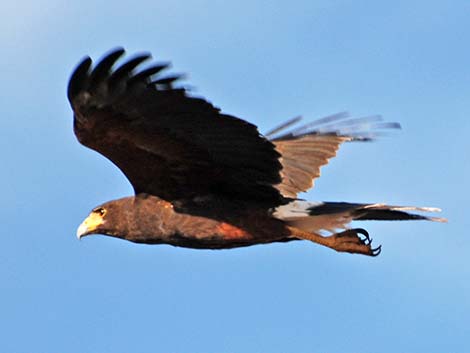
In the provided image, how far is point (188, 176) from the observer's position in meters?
11.2

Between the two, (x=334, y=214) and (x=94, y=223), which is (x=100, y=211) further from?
(x=334, y=214)

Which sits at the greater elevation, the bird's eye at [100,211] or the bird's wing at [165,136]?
the bird's wing at [165,136]

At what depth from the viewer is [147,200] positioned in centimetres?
1140

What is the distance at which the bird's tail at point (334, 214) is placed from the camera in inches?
443

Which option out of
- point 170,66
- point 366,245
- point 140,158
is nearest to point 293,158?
point 366,245

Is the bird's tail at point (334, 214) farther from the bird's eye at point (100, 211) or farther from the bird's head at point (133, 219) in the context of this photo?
the bird's eye at point (100, 211)

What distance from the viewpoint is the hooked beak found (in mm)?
11805

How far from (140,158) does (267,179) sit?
3.52 feet

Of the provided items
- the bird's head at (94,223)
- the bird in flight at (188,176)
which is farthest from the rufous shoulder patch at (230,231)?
the bird's head at (94,223)

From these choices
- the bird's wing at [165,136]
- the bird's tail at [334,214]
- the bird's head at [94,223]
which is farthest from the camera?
the bird's head at [94,223]

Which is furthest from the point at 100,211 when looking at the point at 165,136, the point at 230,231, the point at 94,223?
the point at 165,136

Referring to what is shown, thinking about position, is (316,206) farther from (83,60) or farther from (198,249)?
(83,60)

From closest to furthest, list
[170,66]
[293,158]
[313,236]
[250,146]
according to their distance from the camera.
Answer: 1. [170,66]
2. [250,146]
3. [313,236]
4. [293,158]

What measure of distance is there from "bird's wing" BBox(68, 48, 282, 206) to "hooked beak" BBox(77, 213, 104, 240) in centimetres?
59
